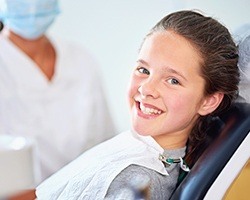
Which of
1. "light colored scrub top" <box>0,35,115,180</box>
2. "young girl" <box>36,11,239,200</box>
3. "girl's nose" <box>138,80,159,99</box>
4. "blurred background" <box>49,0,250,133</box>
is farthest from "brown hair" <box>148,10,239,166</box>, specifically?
"light colored scrub top" <box>0,35,115,180</box>

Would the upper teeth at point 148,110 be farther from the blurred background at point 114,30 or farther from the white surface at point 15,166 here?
the white surface at point 15,166

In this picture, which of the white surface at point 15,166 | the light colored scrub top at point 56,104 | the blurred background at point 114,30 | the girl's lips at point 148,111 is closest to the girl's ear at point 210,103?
the girl's lips at point 148,111

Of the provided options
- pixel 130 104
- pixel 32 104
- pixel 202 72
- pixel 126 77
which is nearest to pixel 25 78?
pixel 32 104

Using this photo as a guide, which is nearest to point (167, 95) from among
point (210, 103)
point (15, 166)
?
point (210, 103)

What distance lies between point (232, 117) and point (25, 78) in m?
1.06

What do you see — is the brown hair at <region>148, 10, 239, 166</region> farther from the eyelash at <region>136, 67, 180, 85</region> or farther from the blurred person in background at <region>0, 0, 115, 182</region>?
the blurred person in background at <region>0, 0, 115, 182</region>

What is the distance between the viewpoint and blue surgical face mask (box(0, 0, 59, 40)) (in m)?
2.11

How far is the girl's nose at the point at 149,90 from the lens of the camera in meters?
1.21

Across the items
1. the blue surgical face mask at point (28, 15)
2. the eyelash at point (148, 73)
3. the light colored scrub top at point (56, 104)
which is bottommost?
the light colored scrub top at point (56, 104)

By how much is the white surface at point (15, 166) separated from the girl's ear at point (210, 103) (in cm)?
78

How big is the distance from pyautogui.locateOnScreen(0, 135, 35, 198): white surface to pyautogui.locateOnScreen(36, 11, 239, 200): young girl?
0.62 meters

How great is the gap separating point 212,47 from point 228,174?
31cm

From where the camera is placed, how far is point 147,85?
1217 millimetres

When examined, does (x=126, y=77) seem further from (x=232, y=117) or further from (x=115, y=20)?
(x=232, y=117)
